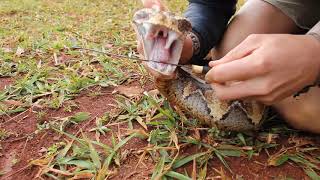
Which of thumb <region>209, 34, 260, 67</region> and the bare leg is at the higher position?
thumb <region>209, 34, 260, 67</region>

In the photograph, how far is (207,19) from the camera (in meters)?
2.44

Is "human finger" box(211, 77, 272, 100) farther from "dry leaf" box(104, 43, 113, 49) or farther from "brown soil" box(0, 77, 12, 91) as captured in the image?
"dry leaf" box(104, 43, 113, 49)

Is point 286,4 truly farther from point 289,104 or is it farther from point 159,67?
point 159,67

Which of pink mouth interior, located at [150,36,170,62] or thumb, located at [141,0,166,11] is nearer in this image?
pink mouth interior, located at [150,36,170,62]

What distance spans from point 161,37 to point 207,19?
27.1 inches

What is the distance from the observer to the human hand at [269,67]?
4.95ft

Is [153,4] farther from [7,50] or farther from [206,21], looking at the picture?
[7,50]

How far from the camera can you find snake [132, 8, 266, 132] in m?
1.79

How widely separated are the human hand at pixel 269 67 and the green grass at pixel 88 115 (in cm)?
45

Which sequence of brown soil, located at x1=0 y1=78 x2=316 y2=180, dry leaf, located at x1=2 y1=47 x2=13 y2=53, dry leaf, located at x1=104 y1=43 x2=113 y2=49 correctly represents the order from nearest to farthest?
brown soil, located at x1=0 y1=78 x2=316 y2=180 < dry leaf, located at x1=2 y1=47 x2=13 y2=53 < dry leaf, located at x1=104 y1=43 x2=113 y2=49

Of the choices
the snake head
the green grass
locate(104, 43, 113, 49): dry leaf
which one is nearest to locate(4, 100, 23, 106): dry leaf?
the green grass

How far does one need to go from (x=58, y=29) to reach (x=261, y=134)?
7.47ft

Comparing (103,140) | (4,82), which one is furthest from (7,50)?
(103,140)

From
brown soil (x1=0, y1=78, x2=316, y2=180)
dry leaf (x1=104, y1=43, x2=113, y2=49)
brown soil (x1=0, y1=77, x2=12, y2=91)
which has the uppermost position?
brown soil (x1=0, y1=78, x2=316, y2=180)
